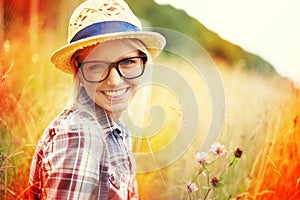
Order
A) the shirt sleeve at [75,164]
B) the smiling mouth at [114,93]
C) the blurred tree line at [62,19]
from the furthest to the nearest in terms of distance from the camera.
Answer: the blurred tree line at [62,19] < the smiling mouth at [114,93] < the shirt sleeve at [75,164]

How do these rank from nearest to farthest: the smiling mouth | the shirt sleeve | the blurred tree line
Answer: the shirt sleeve → the smiling mouth → the blurred tree line

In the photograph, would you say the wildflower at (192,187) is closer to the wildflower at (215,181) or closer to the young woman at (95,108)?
the wildflower at (215,181)

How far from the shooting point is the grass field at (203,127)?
6.82 ft

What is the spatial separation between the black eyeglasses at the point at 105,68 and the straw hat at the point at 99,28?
0.06 meters

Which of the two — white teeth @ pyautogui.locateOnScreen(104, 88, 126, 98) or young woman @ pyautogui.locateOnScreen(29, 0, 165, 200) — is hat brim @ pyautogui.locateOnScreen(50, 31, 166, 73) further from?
white teeth @ pyautogui.locateOnScreen(104, 88, 126, 98)

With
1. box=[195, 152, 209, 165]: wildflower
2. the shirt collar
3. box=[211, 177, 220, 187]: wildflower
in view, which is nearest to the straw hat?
the shirt collar

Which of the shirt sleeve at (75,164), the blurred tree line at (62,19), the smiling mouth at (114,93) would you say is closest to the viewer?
the shirt sleeve at (75,164)

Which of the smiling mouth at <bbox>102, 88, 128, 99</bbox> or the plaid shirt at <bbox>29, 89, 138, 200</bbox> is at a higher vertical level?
the smiling mouth at <bbox>102, 88, 128, 99</bbox>

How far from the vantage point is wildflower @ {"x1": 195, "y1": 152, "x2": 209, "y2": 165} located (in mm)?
2127

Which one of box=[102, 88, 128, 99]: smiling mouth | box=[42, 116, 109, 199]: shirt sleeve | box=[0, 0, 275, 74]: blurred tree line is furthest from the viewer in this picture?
box=[0, 0, 275, 74]: blurred tree line

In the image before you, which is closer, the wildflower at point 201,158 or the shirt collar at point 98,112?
the shirt collar at point 98,112

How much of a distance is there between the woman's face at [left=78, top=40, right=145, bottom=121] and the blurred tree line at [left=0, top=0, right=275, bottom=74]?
0.19 metres

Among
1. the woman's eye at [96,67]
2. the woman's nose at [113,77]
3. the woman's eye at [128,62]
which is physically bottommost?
the woman's nose at [113,77]

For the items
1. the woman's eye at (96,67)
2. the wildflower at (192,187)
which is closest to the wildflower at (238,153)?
the wildflower at (192,187)
